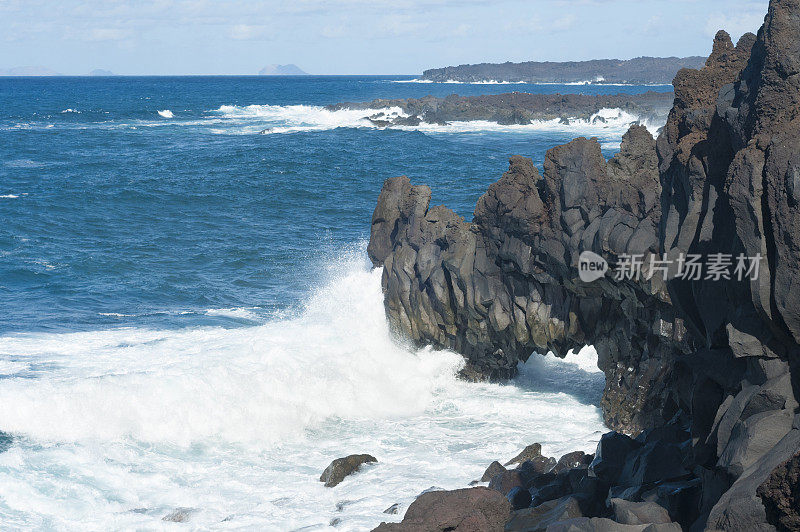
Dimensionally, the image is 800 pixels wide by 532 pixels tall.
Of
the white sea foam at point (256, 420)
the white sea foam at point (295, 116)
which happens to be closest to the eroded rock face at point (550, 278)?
the white sea foam at point (256, 420)

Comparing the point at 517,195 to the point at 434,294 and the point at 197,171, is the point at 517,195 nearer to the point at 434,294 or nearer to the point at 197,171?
the point at 434,294

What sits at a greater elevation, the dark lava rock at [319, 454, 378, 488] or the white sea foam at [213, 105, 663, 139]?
the white sea foam at [213, 105, 663, 139]

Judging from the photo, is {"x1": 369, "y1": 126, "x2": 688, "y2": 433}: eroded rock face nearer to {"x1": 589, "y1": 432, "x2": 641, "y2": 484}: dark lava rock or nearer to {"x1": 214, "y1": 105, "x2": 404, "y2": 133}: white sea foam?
{"x1": 589, "y1": 432, "x2": 641, "y2": 484}: dark lava rock

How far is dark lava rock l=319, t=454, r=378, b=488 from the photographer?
12156mm

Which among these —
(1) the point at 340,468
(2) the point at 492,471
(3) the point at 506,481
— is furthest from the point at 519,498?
(1) the point at 340,468

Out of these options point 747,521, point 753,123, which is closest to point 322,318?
point 753,123

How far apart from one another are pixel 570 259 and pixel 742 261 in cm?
704

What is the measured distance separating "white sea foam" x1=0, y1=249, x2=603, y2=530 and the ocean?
43mm

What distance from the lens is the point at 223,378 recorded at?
1589 cm

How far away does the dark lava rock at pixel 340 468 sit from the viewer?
12.2m

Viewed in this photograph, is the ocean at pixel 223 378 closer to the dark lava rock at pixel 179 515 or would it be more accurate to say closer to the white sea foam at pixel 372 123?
the dark lava rock at pixel 179 515

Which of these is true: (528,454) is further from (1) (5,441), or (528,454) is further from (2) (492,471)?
(1) (5,441)

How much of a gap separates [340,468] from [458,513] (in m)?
3.53

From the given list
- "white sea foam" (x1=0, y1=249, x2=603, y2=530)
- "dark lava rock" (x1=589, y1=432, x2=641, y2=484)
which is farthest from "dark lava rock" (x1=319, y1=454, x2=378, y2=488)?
"dark lava rock" (x1=589, y1=432, x2=641, y2=484)
